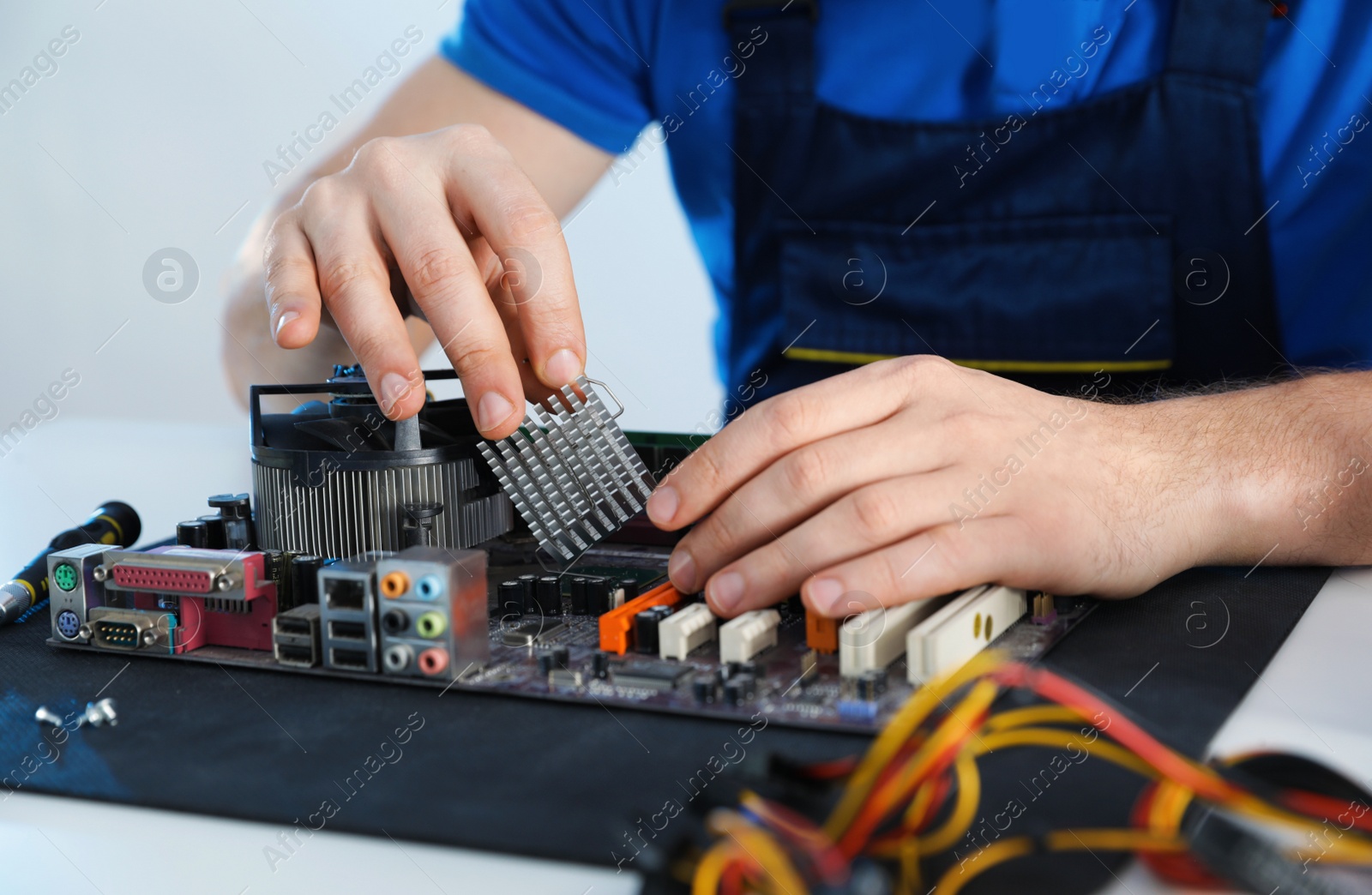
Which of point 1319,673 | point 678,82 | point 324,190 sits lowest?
point 1319,673

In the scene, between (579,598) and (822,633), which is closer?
(822,633)

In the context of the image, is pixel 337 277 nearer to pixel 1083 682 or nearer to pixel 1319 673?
pixel 1083 682

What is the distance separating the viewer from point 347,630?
43.9 inches

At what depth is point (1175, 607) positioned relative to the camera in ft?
4.12

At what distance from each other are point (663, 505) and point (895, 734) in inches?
18.8

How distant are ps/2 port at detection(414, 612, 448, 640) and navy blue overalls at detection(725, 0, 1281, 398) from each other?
47.9 inches

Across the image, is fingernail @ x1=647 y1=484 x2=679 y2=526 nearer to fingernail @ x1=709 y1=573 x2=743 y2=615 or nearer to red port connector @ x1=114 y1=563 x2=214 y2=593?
fingernail @ x1=709 y1=573 x2=743 y2=615

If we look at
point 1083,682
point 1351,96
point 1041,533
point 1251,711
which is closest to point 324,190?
point 1041,533

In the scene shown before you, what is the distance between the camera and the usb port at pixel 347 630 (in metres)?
1.11

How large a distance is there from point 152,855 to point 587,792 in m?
0.31

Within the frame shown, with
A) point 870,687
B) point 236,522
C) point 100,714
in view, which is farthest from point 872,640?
point 236,522

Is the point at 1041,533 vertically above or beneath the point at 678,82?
beneath

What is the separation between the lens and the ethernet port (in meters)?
1.09

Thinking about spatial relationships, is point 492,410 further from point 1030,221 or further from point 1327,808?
point 1030,221
